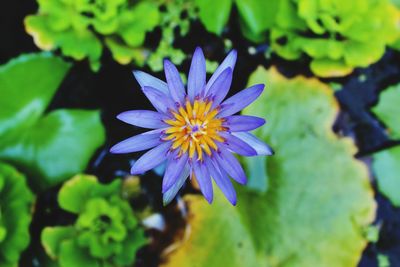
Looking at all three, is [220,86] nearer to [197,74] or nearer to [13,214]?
[197,74]

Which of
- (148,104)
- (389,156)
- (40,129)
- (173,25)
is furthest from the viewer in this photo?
(173,25)

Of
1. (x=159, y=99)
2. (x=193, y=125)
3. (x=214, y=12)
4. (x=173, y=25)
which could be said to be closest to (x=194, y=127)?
(x=193, y=125)

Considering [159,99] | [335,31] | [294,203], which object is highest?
[335,31]

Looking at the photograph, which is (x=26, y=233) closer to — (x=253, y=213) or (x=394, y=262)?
(x=253, y=213)

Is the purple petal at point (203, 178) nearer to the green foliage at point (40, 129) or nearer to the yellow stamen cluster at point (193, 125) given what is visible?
the yellow stamen cluster at point (193, 125)

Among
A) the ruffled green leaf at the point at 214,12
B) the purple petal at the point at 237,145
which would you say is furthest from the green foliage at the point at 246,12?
the purple petal at the point at 237,145

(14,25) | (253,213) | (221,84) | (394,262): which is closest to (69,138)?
(14,25)
